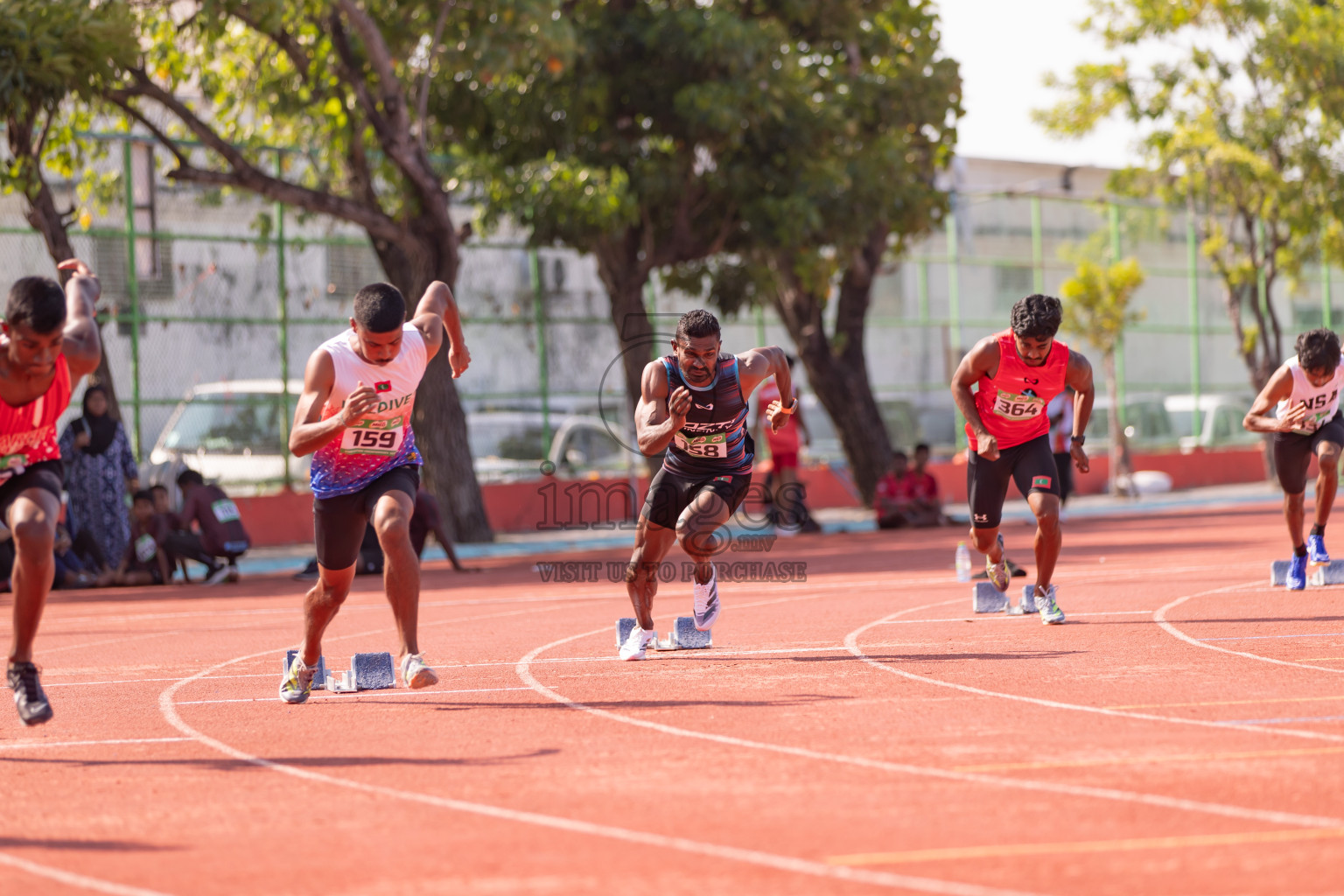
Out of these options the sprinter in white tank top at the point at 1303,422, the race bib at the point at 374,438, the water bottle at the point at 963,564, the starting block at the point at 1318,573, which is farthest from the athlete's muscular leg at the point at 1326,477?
the race bib at the point at 374,438

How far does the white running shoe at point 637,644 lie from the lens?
946cm

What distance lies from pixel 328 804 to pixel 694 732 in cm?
175

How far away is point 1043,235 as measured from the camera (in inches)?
1367

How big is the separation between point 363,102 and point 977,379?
36.0 feet

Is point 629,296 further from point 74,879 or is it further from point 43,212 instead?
point 74,879

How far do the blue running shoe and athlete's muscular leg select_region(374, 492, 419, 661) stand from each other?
22.6 feet

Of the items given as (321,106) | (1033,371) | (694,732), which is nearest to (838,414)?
(321,106)

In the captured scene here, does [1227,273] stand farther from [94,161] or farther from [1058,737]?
[1058,737]

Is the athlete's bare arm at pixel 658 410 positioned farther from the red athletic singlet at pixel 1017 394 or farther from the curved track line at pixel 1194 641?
the curved track line at pixel 1194 641

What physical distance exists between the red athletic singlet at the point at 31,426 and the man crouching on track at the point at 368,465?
40.0 inches

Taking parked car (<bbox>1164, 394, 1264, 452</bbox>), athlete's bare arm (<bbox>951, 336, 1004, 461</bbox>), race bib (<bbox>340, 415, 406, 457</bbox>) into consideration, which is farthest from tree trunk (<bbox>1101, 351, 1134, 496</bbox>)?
race bib (<bbox>340, 415, 406, 457</bbox>)

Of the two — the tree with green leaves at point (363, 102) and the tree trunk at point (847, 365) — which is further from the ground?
the tree with green leaves at point (363, 102)

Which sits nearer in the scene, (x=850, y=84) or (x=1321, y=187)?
(x=850, y=84)

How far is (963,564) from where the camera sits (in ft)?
45.4
